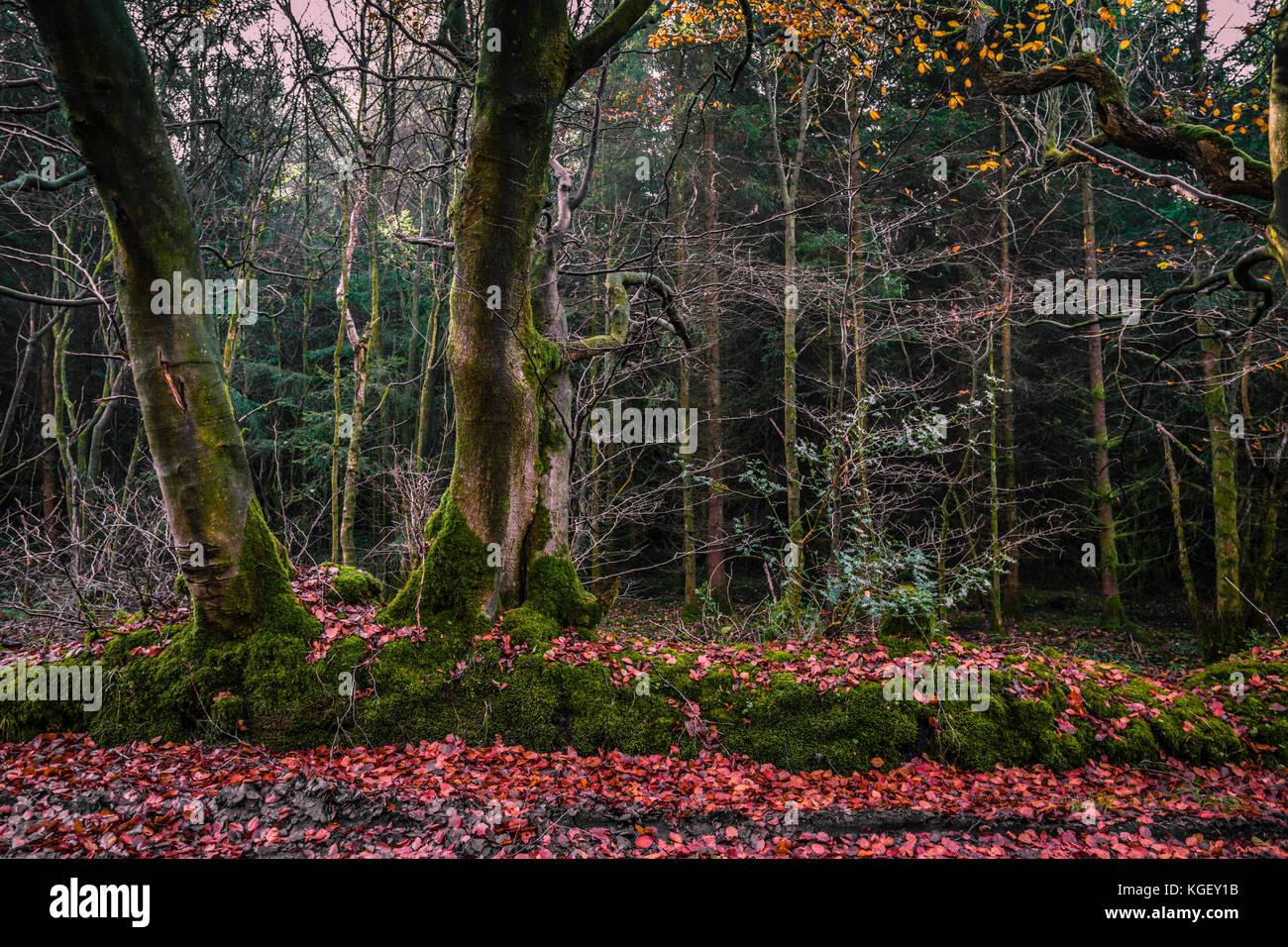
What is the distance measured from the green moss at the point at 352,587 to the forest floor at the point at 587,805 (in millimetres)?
1572

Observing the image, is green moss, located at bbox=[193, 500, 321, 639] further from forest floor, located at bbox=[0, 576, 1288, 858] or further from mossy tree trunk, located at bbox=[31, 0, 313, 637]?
forest floor, located at bbox=[0, 576, 1288, 858]

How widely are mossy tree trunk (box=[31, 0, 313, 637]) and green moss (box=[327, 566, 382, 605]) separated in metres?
0.77

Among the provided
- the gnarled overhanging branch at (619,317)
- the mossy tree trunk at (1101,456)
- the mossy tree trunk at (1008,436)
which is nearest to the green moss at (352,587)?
the gnarled overhanging branch at (619,317)

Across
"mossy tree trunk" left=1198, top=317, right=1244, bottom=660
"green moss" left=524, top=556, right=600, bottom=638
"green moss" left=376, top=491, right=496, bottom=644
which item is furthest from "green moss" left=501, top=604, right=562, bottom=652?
"mossy tree trunk" left=1198, top=317, right=1244, bottom=660

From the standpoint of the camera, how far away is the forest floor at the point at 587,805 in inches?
145

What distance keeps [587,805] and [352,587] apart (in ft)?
11.1

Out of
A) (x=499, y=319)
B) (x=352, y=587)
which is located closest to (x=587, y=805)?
(x=352, y=587)

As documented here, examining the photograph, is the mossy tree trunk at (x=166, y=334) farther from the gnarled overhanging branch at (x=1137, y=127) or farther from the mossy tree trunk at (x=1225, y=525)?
the mossy tree trunk at (x=1225, y=525)

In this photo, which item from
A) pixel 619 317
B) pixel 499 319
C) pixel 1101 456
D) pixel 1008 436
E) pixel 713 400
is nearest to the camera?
pixel 499 319

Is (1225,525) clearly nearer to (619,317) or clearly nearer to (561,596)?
(619,317)

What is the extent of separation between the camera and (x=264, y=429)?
16.2 metres

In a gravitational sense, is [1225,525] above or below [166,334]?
below

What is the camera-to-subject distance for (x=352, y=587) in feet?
20.2
